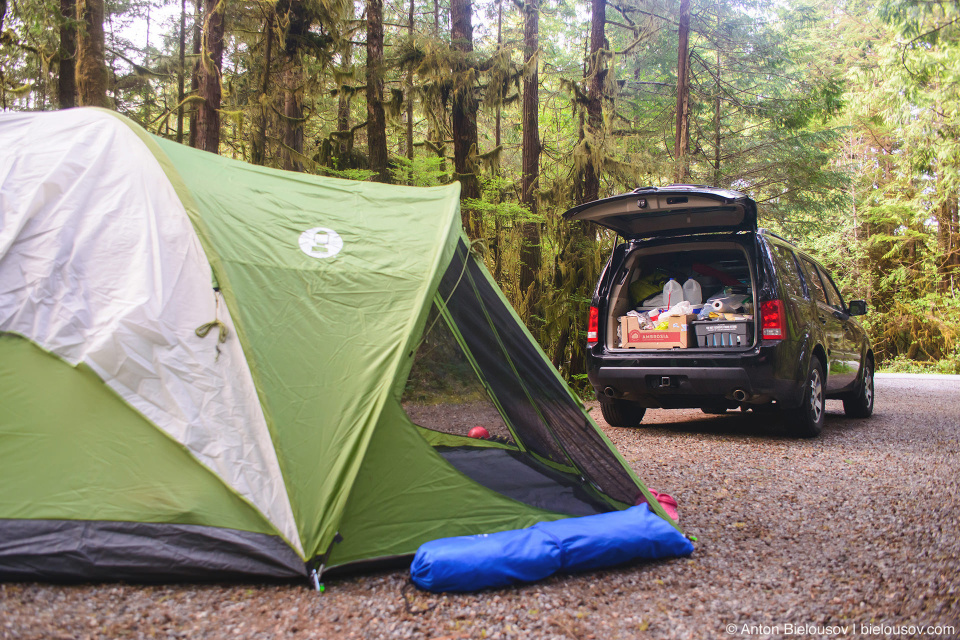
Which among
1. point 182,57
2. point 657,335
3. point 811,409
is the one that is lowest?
point 811,409

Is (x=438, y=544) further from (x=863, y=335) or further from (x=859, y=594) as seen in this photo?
(x=863, y=335)

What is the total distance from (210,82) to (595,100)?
6.80 m

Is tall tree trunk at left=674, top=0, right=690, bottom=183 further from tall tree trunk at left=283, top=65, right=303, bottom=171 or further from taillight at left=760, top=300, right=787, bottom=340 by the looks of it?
taillight at left=760, top=300, right=787, bottom=340

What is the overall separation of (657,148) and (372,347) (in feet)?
51.5

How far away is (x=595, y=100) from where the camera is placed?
1198 cm

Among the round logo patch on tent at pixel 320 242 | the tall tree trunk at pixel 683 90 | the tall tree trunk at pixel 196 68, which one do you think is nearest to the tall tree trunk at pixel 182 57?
the tall tree trunk at pixel 196 68

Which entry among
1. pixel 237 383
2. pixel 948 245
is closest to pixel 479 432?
pixel 237 383

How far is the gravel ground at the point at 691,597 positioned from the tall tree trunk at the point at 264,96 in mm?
8473

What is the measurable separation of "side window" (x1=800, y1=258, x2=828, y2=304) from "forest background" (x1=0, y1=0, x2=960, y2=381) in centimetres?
320

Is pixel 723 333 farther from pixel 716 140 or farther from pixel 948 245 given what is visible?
pixel 948 245

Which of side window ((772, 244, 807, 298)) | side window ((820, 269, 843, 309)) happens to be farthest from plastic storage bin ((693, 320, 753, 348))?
side window ((820, 269, 843, 309))

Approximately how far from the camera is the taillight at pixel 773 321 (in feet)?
18.5

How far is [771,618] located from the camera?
2.36 metres

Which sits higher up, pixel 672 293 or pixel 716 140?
pixel 716 140
